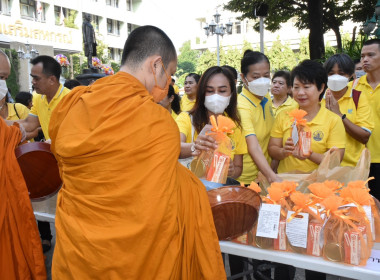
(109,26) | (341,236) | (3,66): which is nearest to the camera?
(341,236)

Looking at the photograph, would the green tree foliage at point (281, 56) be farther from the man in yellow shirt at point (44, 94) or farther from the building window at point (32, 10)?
the man in yellow shirt at point (44, 94)

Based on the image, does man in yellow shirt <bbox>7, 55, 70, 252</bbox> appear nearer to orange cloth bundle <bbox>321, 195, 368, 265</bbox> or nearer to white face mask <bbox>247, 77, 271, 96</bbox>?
white face mask <bbox>247, 77, 271, 96</bbox>

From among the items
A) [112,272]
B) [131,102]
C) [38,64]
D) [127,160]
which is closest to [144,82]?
[131,102]

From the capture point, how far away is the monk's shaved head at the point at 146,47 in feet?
5.02

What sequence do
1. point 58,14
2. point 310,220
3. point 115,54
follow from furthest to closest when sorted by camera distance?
point 115,54 → point 58,14 → point 310,220

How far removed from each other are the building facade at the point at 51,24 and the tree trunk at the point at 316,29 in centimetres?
1998

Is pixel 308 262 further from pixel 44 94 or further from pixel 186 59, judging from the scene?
pixel 186 59

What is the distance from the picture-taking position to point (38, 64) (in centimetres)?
352

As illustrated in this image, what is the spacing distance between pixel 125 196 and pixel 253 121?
1.54 metres

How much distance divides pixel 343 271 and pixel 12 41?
1022 inches

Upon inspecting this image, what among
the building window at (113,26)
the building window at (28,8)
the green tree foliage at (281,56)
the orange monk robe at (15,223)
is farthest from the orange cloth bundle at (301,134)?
the building window at (113,26)

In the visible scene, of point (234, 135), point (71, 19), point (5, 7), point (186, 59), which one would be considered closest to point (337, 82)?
point (234, 135)

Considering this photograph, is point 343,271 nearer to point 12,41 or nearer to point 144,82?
point 144,82

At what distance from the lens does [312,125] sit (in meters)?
2.33
